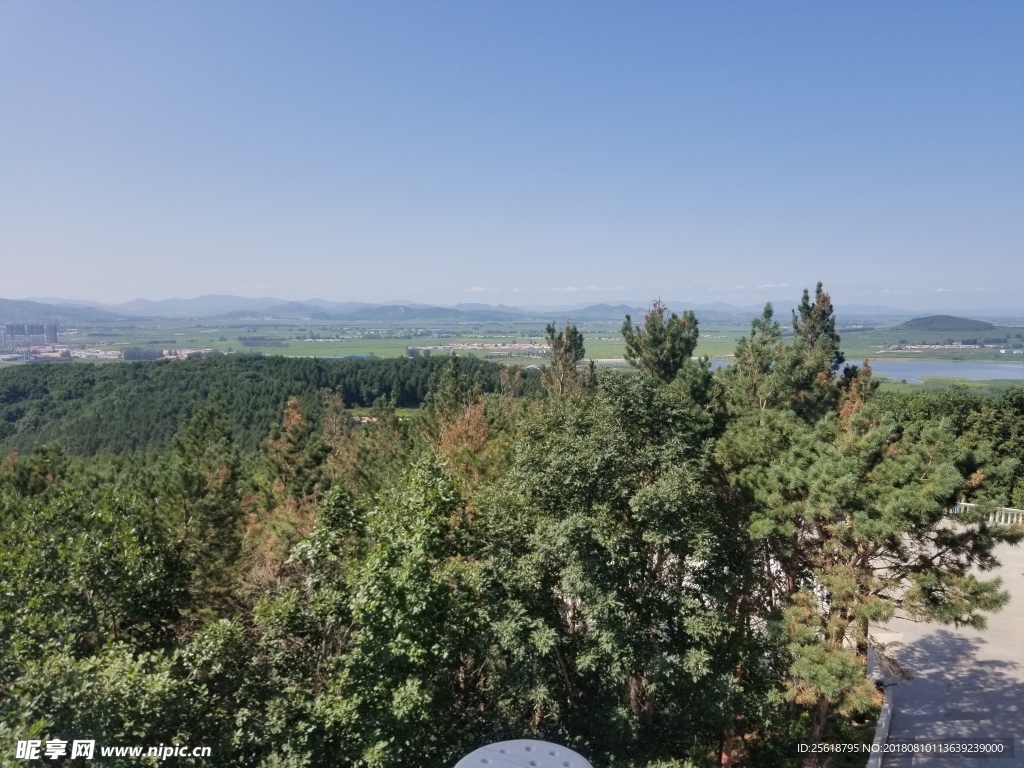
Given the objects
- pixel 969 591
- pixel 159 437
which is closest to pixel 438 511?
pixel 969 591

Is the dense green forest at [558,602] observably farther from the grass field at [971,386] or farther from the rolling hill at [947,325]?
the rolling hill at [947,325]

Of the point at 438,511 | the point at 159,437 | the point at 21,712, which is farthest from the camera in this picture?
the point at 159,437

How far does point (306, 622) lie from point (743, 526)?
5773 mm

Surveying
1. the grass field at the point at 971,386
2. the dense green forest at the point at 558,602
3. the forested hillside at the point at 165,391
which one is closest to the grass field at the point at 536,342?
the grass field at the point at 971,386

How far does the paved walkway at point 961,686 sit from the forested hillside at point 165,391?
34.7m

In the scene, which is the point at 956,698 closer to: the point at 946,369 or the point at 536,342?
the point at 946,369

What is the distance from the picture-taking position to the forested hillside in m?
50.1

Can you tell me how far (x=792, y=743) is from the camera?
29.0ft

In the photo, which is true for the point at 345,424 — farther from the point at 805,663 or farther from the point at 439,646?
the point at 805,663

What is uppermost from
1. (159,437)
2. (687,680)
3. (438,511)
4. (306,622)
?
(438,511)

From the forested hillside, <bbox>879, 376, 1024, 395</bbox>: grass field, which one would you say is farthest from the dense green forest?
the forested hillside

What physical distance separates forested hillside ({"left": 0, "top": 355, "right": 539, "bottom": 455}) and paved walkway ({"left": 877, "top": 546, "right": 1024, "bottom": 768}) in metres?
34.7

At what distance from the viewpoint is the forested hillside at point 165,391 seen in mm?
50125

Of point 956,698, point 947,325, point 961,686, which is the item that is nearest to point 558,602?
point 956,698
